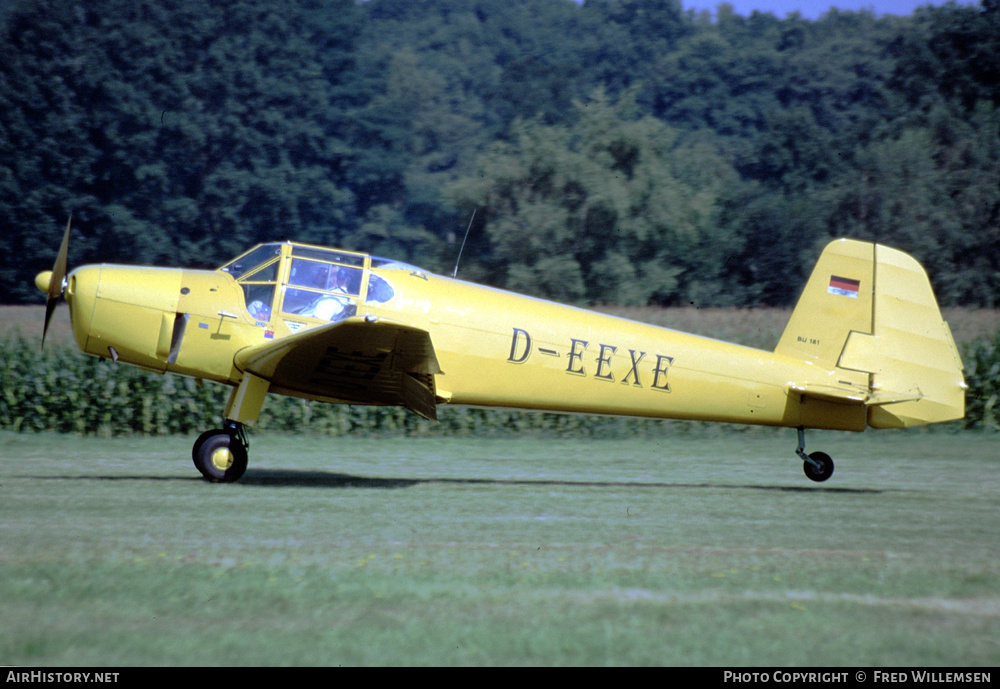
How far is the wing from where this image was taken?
8.36 metres

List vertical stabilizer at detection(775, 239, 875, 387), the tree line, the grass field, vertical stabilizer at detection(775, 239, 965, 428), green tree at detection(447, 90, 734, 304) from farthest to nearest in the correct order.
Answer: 1. the tree line
2. green tree at detection(447, 90, 734, 304)
3. vertical stabilizer at detection(775, 239, 875, 387)
4. vertical stabilizer at detection(775, 239, 965, 428)
5. the grass field

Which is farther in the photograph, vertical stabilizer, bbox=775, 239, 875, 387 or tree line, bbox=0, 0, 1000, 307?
tree line, bbox=0, 0, 1000, 307

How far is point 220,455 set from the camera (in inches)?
371

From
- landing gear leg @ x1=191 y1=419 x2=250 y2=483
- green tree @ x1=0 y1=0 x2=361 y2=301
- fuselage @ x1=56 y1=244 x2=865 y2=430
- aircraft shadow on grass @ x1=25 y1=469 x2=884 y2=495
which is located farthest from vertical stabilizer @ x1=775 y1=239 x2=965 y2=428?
green tree @ x1=0 y1=0 x2=361 y2=301

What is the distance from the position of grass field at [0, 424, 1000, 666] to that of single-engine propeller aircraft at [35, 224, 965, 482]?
92 centimetres

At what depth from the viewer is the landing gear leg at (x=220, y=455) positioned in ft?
30.9

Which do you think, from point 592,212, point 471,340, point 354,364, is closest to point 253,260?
point 354,364

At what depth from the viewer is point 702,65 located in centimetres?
5878

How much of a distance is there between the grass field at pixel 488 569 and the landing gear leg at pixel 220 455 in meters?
0.21

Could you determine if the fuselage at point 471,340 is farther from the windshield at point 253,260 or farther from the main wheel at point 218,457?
the main wheel at point 218,457

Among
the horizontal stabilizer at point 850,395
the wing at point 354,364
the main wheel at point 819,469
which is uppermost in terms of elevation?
the horizontal stabilizer at point 850,395

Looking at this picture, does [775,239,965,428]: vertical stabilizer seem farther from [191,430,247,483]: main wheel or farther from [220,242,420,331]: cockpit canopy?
[191,430,247,483]: main wheel

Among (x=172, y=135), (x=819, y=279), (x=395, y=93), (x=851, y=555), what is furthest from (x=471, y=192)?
(x=395, y=93)

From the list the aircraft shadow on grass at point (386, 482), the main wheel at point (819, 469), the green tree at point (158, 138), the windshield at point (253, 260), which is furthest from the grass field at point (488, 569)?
the green tree at point (158, 138)
